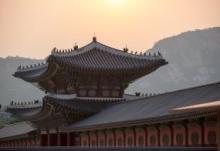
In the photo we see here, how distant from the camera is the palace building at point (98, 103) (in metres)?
28.4

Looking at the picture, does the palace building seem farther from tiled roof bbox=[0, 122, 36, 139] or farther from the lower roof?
tiled roof bbox=[0, 122, 36, 139]

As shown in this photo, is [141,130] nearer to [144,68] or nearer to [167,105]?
[167,105]

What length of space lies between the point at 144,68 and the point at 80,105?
241 inches

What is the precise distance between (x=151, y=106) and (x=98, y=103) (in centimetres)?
922

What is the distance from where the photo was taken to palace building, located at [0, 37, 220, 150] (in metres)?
28.4

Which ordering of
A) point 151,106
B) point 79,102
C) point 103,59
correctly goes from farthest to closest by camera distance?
point 103,59, point 79,102, point 151,106

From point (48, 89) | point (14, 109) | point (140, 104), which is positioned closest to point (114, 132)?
point (140, 104)

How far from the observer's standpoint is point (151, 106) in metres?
30.4

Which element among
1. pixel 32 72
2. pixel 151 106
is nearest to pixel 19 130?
pixel 32 72

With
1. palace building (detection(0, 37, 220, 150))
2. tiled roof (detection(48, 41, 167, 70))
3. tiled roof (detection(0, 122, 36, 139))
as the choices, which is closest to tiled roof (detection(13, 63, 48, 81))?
palace building (detection(0, 37, 220, 150))

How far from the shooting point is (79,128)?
33781mm

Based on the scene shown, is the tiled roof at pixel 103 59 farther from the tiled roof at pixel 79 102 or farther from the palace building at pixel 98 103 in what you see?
the tiled roof at pixel 79 102

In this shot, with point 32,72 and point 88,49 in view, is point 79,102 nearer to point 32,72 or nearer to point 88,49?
point 88,49

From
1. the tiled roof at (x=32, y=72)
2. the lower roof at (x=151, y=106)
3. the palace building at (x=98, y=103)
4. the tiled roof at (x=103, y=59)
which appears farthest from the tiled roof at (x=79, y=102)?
the tiled roof at (x=32, y=72)
